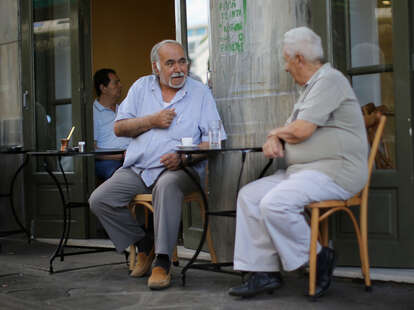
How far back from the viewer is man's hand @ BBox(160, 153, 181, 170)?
388 centimetres

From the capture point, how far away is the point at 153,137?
4.04m

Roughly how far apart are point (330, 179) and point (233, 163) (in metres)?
0.96

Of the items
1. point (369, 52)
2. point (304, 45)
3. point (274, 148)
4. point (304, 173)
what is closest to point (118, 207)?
point (274, 148)

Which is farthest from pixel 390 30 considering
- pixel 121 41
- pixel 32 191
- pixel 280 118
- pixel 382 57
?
pixel 121 41

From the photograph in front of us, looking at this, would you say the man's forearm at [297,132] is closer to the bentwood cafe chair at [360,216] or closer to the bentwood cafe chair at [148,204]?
the bentwood cafe chair at [360,216]

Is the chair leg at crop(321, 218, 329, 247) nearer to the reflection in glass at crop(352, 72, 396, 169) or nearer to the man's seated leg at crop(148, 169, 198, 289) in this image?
the reflection in glass at crop(352, 72, 396, 169)

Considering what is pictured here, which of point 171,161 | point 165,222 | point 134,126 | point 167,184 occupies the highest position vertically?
point 134,126

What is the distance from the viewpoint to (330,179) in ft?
10.7

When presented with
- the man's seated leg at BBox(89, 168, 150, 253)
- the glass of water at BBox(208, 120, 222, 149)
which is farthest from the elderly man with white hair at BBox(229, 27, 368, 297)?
the man's seated leg at BBox(89, 168, 150, 253)

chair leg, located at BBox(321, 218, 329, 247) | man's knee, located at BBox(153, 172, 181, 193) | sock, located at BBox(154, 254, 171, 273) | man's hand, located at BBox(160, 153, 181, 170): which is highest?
man's hand, located at BBox(160, 153, 181, 170)

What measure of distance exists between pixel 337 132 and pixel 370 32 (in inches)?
41.0

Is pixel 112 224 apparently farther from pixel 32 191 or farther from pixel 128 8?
pixel 128 8

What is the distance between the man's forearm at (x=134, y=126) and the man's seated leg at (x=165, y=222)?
40 cm

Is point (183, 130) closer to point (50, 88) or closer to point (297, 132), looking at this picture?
point (297, 132)
